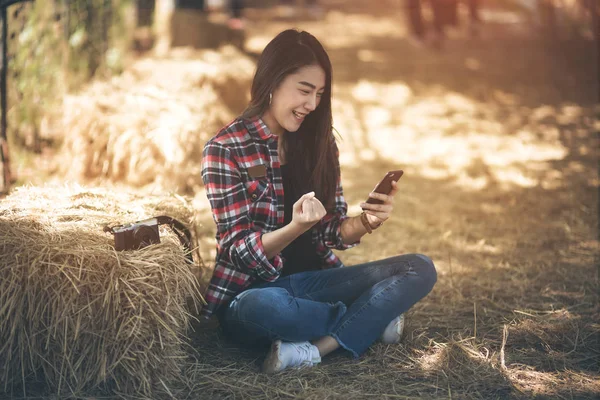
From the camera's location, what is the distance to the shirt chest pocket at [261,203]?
2.64 meters

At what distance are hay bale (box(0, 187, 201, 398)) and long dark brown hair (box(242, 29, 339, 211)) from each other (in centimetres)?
69

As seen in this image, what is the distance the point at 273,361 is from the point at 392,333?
1.75 feet

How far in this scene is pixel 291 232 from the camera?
96.1 inches

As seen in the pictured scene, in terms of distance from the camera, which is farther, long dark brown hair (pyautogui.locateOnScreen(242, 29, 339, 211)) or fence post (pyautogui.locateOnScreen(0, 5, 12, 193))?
fence post (pyautogui.locateOnScreen(0, 5, 12, 193))

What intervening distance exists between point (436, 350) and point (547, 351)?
17.1 inches

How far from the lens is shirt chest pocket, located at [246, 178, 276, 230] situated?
264 cm

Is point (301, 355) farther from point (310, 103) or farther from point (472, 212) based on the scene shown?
point (472, 212)

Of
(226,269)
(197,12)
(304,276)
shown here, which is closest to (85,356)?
(226,269)

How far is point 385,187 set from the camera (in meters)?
2.62

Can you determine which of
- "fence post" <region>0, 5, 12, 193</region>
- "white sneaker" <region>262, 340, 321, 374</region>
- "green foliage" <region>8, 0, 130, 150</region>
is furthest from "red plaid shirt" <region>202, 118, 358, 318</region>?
"green foliage" <region>8, 0, 130, 150</region>

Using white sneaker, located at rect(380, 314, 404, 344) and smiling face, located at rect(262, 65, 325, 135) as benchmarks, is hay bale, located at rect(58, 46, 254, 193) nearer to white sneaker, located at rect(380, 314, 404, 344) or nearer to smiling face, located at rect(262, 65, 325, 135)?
smiling face, located at rect(262, 65, 325, 135)

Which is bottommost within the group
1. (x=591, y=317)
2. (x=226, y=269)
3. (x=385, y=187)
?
(x=591, y=317)

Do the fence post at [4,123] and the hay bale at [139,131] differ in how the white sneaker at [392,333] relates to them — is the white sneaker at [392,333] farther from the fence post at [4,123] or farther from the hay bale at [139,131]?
the fence post at [4,123]

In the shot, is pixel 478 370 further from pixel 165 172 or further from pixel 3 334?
pixel 165 172
